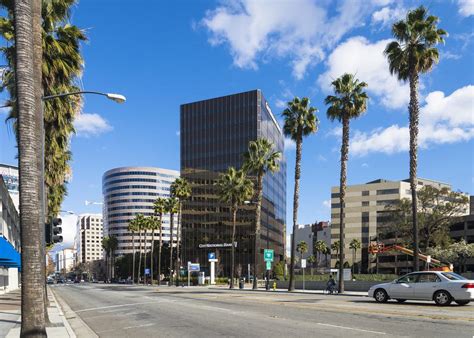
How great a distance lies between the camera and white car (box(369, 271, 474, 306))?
1934 cm

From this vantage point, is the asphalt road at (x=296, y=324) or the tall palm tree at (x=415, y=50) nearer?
the asphalt road at (x=296, y=324)

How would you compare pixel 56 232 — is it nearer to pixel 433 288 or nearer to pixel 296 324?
pixel 296 324

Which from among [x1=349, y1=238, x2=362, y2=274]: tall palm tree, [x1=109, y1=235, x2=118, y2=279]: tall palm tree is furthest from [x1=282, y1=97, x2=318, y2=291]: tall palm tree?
[x1=109, y1=235, x2=118, y2=279]: tall palm tree

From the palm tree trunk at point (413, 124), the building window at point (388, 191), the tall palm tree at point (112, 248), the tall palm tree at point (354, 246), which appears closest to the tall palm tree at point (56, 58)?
the palm tree trunk at point (413, 124)

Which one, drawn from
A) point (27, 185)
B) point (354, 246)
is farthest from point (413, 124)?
point (354, 246)

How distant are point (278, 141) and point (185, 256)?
45.3 m

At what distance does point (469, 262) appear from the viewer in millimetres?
101562

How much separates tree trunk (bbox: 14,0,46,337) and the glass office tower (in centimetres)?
10934

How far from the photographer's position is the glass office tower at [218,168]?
398ft

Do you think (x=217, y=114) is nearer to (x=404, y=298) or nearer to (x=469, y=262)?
(x=469, y=262)

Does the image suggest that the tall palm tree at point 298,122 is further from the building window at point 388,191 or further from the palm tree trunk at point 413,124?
the building window at point 388,191

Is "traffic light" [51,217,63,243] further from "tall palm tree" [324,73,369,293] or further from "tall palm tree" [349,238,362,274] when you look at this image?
"tall palm tree" [349,238,362,274]

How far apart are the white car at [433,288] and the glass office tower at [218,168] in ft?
319

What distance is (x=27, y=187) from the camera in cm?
1006
